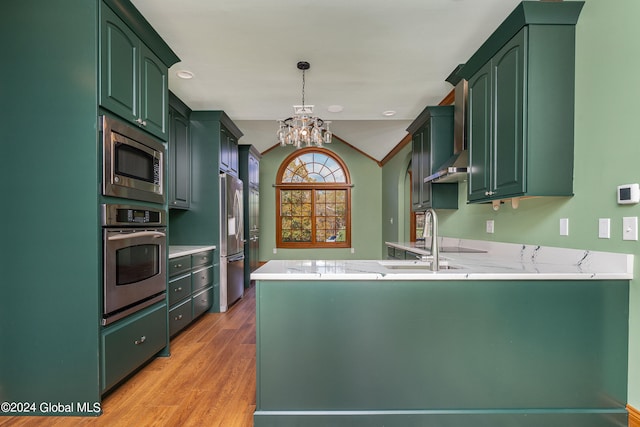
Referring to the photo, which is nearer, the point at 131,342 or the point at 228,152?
the point at 131,342

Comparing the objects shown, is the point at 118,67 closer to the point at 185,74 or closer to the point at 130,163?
the point at 130,163

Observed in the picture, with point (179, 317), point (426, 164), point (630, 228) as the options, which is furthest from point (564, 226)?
point (179, 317)

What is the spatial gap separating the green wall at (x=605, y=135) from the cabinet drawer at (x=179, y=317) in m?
3.07

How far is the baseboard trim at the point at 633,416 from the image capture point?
1.65 m

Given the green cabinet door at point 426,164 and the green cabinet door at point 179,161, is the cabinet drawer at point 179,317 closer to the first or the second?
the green cabinet door at point 179,161

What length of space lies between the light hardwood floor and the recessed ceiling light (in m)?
2.48

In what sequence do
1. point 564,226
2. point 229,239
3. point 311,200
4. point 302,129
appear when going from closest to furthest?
point 564,226
point 302,129
point 229,239
point 311,200

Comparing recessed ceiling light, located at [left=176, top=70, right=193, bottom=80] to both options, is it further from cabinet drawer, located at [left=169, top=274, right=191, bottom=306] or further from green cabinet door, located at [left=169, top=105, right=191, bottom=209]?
cabinet drawer, located at [left=169, top=274, right=191, bottom=306]

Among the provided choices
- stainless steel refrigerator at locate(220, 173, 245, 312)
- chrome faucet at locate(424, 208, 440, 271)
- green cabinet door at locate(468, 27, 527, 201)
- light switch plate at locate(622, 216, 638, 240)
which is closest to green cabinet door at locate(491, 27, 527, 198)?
green cabinet door at locate(468, 27, 527, 201)

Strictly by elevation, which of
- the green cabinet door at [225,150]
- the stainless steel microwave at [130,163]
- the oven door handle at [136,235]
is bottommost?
the oven door handle at [136,235]

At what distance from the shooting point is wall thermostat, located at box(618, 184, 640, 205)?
1.62 m

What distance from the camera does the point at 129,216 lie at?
2102 millimetres

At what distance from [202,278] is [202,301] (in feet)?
0.85

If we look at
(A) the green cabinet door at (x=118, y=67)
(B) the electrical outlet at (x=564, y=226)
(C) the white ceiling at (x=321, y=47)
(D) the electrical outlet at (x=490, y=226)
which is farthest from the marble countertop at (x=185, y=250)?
(B) the electrical outlet at (x=564, y=226)
